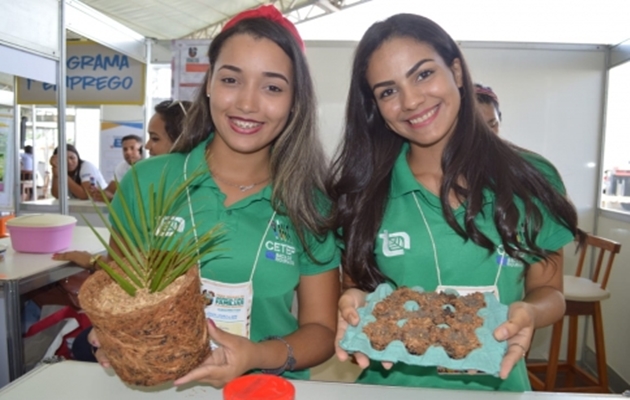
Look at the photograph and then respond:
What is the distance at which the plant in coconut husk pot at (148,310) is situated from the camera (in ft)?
2.91

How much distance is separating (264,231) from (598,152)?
3.63m

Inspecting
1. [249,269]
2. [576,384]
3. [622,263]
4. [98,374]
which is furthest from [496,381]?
[576,384]

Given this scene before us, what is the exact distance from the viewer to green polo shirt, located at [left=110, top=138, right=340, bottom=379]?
4.45 feet

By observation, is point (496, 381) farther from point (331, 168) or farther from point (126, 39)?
point (126, 39)

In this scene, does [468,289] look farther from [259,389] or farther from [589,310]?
[589,310]

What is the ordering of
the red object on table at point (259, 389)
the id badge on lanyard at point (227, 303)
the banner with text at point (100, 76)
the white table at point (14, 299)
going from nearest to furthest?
the red object on table at point (259, 389) < the id badge on lanyard at point (227, 303) < the white table at point (14, 299) < the banner with text at point (100, 76)

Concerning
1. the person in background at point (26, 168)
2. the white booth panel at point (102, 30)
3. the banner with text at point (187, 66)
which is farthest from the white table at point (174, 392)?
the person in background at point (26, 168)

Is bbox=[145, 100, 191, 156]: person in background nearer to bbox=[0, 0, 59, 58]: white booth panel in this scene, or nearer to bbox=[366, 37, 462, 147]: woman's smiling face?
bbox=[0, 0, 59, 58]: white booth panel

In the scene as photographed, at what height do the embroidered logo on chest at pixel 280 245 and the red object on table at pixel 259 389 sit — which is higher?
the embroidered logo on chest at pixel 280 245

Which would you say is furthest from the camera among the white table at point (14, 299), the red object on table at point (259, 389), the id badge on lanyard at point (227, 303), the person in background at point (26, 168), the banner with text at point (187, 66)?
the person in background at point (26, 168)

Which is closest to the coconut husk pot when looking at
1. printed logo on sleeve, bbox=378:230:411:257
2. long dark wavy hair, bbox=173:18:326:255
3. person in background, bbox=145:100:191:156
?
long dark wavy hair, bbox=173:18:326:255

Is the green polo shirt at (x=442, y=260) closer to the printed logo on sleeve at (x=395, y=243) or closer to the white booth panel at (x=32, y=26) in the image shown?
the printed logo on sleeve at (x=395, y=243)

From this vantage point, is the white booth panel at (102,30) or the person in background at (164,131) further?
the white booth panel at (102,30)

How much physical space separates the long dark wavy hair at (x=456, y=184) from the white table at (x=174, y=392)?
0.39 meters
